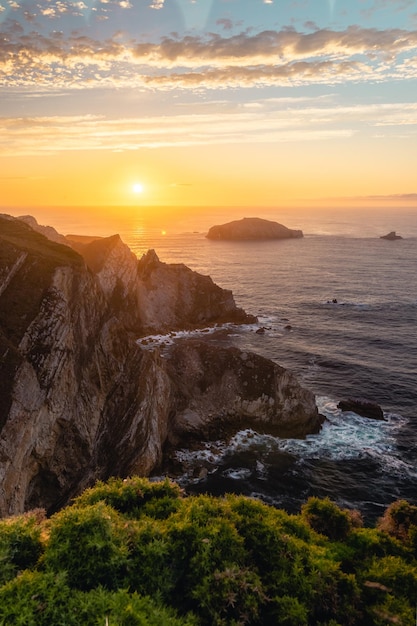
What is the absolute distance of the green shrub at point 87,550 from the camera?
13.2 meters

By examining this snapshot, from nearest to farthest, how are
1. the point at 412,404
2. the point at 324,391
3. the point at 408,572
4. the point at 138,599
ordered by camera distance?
the point at 138,599 < the point at 408,572 < the point at 412,404 < the point at 324,391

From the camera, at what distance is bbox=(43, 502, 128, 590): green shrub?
43.2 ft

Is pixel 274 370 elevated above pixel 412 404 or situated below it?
above

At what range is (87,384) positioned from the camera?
3862cm

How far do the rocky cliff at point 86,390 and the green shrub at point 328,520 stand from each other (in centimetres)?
1969

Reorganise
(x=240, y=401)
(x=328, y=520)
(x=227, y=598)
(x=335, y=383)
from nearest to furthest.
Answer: (x=227, y=598) < (x=328, y=520) < (x=240, y=401) < (x=335, y=383)

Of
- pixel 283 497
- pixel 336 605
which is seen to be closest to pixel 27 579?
pixel 336 605

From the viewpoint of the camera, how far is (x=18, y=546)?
46.8 ft

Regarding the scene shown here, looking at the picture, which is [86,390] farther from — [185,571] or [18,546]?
[185,571]

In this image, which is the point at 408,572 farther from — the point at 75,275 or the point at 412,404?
the point at 412,404

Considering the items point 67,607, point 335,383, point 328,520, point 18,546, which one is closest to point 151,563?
point 67,607

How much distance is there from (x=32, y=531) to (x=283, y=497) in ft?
92.4

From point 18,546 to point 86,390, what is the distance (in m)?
24.4

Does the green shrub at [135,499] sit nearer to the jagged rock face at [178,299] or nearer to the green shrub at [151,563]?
the green shrub at [151,563]
